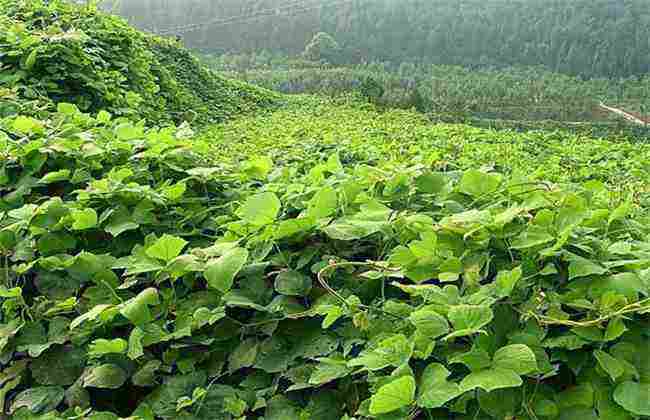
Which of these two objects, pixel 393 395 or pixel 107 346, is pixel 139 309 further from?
pixel 393 395

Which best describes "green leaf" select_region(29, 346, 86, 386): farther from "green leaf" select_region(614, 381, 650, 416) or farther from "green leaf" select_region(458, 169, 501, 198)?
"green leaf" select_region(614, 381, 650, 416)

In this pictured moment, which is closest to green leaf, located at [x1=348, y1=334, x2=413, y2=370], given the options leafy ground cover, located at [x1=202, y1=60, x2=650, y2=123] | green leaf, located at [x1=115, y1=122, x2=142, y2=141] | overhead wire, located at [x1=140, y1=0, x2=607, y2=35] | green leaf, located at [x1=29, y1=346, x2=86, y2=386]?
green leaf, located at [x1=29, y1=346, x2=86, y2=386]

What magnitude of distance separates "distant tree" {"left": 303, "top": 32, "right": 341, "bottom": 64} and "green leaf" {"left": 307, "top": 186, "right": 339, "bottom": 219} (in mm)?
27924

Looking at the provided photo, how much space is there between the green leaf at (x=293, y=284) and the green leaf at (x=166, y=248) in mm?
192

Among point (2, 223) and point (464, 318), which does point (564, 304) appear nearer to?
point (464, 318)

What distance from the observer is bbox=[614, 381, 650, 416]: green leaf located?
0.81 meters

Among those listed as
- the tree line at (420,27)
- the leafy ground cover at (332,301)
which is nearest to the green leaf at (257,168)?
the leafy ground cover at (332,301)

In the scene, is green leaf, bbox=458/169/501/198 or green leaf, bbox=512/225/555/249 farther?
green leaf, bbox=458/169/501/198

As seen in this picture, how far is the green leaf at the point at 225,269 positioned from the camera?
1.11 meters

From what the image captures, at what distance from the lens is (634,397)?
0.82 meters

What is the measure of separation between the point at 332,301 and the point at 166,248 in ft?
1.06

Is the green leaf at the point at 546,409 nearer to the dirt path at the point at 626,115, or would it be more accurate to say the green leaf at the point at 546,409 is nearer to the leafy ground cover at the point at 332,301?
the leafy ground cover at the point at 332,301

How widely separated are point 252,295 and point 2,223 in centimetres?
72

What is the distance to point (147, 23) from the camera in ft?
90.8
